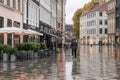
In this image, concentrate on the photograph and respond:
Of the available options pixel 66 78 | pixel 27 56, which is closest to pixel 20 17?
pixel 27 56

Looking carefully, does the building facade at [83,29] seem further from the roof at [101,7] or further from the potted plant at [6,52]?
the potted plant at [6,52]

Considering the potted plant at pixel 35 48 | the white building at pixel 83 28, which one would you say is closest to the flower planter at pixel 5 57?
the potted plant at pixel 35 48

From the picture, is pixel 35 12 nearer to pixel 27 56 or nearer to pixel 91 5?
pixel 27 56

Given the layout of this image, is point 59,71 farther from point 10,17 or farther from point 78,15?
point 78,15

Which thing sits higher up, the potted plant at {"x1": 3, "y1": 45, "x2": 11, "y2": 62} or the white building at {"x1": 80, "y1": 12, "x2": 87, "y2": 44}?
the white building at {"x1": 80, "y1": 12, "x2": 87, "y2": 44}

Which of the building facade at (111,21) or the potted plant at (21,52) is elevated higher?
the building facade at (111,21)

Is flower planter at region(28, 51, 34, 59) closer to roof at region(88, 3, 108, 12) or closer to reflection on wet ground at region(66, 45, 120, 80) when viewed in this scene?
reflection on wet ground at region(66, 45, 120, 80)

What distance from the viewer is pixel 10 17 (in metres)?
40.8

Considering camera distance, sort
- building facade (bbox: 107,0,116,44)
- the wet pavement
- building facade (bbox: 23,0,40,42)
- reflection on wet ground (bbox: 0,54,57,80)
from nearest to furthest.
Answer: reflection on wet ground (bbox: 0,54,57,80), the wet pavement, building facade (bbox: 23,0,40,42), building facade (bbox: 107,0,116,44)

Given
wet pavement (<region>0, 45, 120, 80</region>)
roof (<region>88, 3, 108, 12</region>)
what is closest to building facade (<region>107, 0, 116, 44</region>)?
roof (<region>88, 3, 108, 12</region>)

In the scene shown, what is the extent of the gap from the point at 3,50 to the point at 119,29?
3727 inches

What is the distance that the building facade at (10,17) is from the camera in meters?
37.3

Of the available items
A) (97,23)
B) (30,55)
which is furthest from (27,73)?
(97,23)

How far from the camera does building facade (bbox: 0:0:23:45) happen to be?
37.3 m
